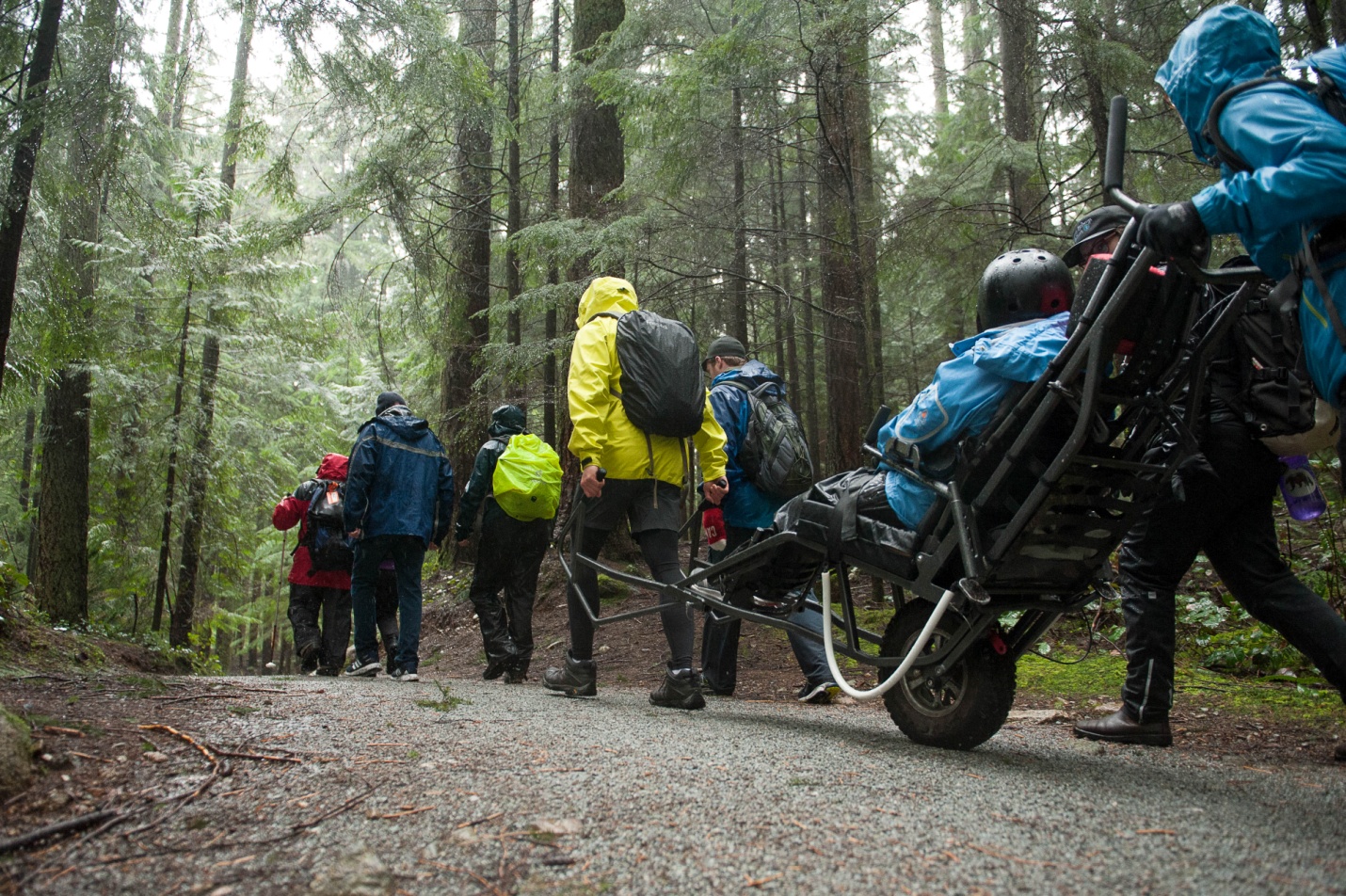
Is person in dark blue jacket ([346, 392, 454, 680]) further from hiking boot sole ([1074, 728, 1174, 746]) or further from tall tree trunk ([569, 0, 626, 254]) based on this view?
hiking boot sole ([1074, 728, 1174, 746])

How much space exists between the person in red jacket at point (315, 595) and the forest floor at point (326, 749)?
1996mm

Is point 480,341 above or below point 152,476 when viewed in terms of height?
above

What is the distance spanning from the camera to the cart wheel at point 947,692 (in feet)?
10.7

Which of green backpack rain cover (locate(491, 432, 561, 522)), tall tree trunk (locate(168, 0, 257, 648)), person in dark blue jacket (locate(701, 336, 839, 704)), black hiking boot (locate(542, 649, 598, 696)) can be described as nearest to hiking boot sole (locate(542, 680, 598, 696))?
black hiking boot (locate(542, 649, 598, 696))

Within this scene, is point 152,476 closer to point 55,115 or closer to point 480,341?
point 480,341

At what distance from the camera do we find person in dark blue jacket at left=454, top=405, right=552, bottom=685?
22.3ft

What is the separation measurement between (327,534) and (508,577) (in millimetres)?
2164

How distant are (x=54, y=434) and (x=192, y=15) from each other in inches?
249

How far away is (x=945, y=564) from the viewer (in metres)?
3.24

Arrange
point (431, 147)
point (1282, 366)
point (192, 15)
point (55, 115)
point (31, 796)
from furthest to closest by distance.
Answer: point (431, 147) → point (192, 15) → point (55, 115) → point (1282, 366) → point (31, 796)

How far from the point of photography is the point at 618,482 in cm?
483

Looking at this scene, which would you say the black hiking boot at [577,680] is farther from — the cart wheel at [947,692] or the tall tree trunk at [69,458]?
the tall tree trunk at [69,458]

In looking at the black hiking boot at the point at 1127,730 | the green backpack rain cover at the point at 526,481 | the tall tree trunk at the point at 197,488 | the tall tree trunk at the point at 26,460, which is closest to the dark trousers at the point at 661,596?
the green backpack rain cover at the point at 526,481

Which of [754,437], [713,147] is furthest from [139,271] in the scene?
[754,437]
